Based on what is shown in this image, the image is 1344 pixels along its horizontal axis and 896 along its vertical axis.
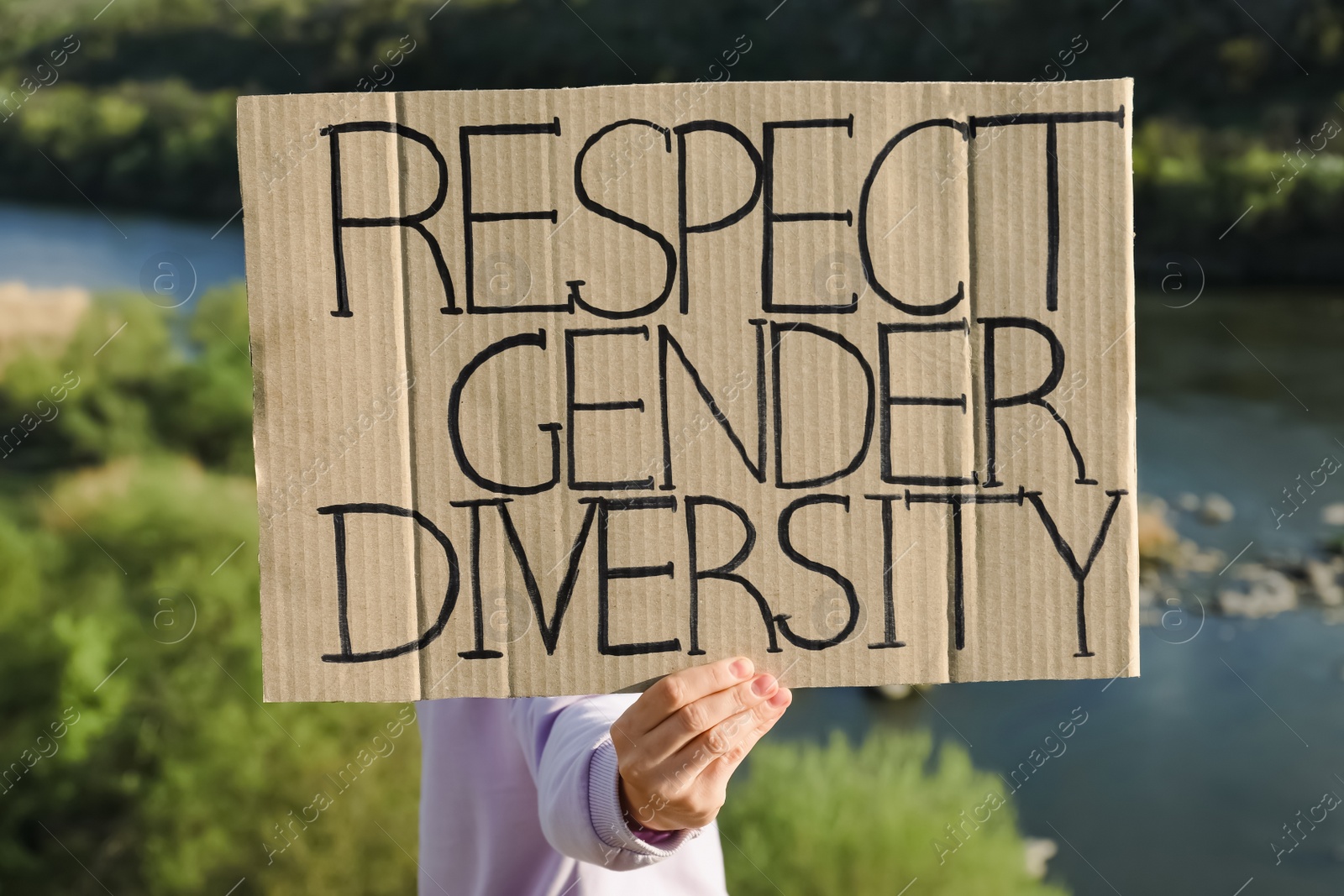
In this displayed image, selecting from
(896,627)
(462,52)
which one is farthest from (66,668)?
(896,627)

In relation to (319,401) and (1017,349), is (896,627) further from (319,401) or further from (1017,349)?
(319,401)

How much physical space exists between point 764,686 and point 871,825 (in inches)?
47.4

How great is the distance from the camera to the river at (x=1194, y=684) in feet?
5.73

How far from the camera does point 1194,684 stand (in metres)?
1.80

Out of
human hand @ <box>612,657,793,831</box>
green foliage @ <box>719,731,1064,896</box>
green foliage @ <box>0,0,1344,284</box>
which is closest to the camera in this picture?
human hand @ <box>612,657,793,831</box>

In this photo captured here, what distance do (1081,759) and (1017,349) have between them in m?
1.38

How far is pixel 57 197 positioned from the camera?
1.87 meters

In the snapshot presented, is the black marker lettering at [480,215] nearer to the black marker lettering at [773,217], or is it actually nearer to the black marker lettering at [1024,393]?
the black marker lettering at [773,217]

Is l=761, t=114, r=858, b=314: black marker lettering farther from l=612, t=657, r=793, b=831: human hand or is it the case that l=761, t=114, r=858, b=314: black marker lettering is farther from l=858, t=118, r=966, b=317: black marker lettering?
l=612, t=657, r=793, b=831: human hand

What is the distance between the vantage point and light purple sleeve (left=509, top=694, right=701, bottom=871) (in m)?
0.78

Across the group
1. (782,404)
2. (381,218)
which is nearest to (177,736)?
(381,218)

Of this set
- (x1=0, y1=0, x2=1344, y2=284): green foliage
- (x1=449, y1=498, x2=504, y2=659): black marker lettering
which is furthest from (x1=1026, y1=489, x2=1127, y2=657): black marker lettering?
(x1=0, y1=0, x2=1344, y2=284): green foliage

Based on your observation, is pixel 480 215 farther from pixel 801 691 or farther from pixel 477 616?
pixel 801 691

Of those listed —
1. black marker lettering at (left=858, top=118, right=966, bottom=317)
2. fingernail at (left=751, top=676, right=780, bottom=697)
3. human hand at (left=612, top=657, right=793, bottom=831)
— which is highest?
black marker lettering at (left=858, top=118, right=966, bottom=317)
